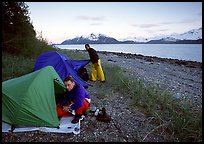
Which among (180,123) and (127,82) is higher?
→ (127,82)

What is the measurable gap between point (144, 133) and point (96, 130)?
45.3 inches

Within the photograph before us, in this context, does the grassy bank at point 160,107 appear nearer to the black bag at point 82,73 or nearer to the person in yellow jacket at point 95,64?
the person in yellow jacket at point 95,64

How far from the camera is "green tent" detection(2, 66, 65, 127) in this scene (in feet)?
16.2

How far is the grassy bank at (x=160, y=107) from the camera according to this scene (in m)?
4.93

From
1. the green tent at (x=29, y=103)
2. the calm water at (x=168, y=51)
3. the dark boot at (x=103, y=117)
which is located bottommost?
the dark boot at (x=103, y=117)

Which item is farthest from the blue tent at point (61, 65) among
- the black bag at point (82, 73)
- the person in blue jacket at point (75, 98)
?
the person in blue jacket at point (75, 98)

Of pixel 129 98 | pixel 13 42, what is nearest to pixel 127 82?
pixel 129 98

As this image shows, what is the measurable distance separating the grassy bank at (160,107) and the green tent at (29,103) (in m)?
2.59

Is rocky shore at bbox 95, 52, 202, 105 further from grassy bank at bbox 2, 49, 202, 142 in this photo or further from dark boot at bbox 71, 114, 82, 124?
dark boot at bbox 71, 114, 82, 124

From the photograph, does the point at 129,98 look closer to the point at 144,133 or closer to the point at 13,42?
the point at 144,133

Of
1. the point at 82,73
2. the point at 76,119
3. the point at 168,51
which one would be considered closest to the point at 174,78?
the point at 82,73

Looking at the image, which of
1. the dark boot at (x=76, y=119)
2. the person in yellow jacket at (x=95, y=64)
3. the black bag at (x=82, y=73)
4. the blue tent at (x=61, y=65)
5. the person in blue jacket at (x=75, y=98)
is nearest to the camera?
the dark boot at (x=76, y=119)

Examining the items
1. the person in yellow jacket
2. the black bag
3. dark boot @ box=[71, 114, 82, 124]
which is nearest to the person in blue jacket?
dark boot @ box=[71, 114, 82, 124]

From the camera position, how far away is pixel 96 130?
16.7 ft
